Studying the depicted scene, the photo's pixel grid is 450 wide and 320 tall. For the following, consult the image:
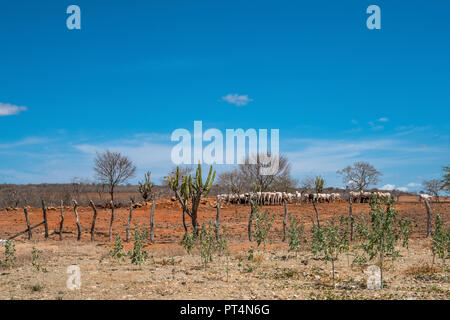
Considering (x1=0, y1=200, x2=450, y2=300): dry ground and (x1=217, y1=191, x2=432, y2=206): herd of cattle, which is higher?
(x1=217, y1=191, x2=432, y2=206): herd of cattle

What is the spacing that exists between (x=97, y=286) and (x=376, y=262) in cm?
793

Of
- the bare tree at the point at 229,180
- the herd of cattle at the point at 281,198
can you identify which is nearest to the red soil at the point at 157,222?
the herd of cattle at the point at 281,198

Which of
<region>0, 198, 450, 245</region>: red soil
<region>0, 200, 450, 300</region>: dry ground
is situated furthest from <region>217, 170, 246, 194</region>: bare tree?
<region>0, 200, 450, 300</region>: dry ground

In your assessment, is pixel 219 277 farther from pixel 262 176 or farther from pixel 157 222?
pixel 262 176

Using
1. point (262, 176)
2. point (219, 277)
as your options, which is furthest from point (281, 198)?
point (219, 277)

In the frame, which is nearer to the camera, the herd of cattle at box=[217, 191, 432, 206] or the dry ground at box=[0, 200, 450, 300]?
the dry ground at box=[0, 200, 450, 300]

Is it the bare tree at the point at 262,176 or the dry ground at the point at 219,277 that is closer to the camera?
the dry ground at the point at 219,277

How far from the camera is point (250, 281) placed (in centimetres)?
902

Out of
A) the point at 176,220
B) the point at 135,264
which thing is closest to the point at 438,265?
the point at 135,264

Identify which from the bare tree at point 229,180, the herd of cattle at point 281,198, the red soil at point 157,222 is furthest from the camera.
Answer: the bare tree at point 229,180

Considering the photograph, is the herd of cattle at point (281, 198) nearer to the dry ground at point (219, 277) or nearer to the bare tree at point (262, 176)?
the bare tree at point (262, 176)

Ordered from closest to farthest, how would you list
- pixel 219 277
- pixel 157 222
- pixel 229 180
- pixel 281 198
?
pixel 219 277, pixel 157 222, pixel 281 198, pixel 229 180

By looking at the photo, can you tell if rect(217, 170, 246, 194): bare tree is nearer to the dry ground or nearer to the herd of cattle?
the herd of cattle
